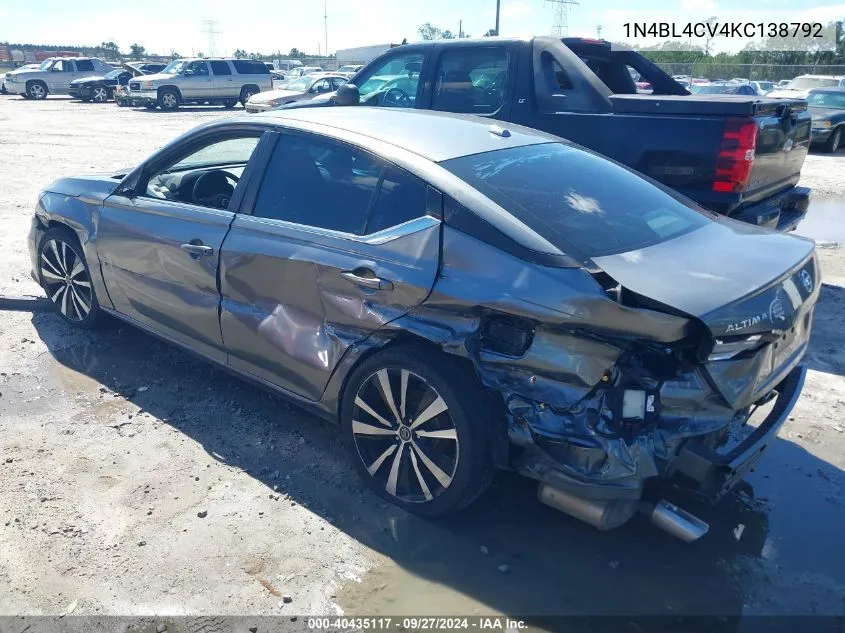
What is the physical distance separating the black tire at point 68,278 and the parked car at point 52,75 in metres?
34.9

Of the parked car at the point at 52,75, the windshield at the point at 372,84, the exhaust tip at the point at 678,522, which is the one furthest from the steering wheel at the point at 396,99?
the parked car at the point at 52,75

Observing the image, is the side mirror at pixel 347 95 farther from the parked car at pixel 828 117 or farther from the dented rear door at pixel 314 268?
the parked car at pixel 828 117

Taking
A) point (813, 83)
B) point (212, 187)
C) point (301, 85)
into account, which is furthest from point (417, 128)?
point (301, 85)

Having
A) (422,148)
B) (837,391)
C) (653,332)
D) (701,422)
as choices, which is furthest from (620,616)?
(837,391)

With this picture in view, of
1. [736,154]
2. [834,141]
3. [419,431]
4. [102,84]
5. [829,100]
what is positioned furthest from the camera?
[102,84]

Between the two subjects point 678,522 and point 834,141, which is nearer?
point 678,522

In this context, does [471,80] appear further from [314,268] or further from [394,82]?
[314,268]

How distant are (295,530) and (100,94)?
3617 centimetres

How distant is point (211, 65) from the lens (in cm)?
2875

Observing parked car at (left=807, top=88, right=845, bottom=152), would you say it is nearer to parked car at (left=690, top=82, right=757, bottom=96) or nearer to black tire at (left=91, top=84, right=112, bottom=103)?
parked car at (left=690, top=82, right=757, bottom=96)

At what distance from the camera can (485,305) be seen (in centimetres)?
274

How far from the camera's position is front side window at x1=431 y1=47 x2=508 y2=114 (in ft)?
20.5

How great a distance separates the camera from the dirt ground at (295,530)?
2721mm

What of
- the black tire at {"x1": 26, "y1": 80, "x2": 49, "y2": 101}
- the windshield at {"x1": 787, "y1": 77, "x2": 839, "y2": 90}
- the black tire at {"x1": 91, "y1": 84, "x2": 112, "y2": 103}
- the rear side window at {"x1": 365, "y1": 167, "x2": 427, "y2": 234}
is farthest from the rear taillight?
the black tire at {"x1": 26, "y1": 80, "x2": 49, "y2": 101}
